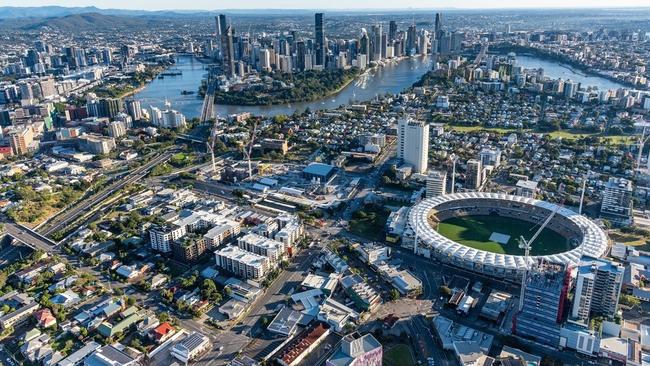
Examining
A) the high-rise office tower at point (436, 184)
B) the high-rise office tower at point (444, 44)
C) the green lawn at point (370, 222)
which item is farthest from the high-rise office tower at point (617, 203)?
the high-rise office tower at point (444, 44)

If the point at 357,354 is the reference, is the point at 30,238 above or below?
below

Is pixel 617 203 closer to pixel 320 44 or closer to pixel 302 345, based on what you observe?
pixel 302 345

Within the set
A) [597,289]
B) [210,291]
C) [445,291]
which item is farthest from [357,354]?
[597,289]

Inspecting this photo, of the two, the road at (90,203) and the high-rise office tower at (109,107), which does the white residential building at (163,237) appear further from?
the high-rise office tower at (109,107)

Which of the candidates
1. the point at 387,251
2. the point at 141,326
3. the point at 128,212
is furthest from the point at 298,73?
the point at 141,326

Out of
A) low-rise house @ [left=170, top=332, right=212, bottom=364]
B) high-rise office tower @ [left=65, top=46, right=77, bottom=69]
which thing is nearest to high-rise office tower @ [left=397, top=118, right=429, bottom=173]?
low-rise house @ [left=170, top=332, right=212, bottom=364]

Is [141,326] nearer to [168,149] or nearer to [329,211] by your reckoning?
[329,211]
